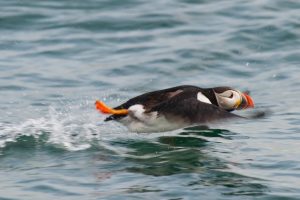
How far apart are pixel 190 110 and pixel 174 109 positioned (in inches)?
8.7

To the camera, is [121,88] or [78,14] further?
[78,14]

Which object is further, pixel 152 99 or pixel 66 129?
pixel 66 129

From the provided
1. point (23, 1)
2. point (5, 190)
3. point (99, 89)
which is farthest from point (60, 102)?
point (23, 1)

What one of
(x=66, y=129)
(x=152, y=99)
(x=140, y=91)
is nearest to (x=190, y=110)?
(x=152, y=99)

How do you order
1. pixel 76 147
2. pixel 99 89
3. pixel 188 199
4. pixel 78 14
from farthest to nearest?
pixel 78 14 < pixel 99 89 < pixel 76 147 < pixel 188 199

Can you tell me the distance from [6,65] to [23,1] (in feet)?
9.84

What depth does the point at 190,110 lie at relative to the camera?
6.75m

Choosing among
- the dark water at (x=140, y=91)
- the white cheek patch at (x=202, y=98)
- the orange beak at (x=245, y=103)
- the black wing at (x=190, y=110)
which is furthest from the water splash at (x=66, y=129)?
the orange beak at (x=245, y=103)

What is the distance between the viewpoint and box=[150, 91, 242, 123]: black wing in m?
6.54

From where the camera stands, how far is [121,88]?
32.4 ft

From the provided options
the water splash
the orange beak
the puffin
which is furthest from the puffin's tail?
the orange beak

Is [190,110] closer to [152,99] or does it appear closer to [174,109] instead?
[174,109]

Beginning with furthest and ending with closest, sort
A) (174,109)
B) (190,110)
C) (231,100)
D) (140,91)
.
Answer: (140,91) → (231,100) → (174,109) → (190,110)

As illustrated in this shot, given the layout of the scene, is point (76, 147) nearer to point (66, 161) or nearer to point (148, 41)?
point (66, 161)
